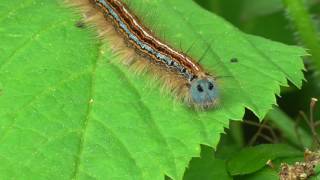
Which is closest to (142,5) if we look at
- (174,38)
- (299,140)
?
(174,38)

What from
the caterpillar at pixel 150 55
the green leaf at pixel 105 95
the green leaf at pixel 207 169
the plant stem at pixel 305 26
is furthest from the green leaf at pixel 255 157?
the plant stem at pixel 305 26

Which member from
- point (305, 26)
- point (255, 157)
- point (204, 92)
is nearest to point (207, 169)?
point (255, 157)

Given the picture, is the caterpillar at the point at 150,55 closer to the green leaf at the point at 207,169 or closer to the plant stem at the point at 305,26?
the green leaf at the point at 207,169

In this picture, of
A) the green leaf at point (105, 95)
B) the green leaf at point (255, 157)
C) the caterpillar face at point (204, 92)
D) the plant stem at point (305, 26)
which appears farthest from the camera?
the plant stem at point (305, 26)

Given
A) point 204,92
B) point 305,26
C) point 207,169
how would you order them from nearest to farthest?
point 204,92 → point 207,169 → point 305,26

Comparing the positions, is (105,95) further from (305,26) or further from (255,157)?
(305,26)
